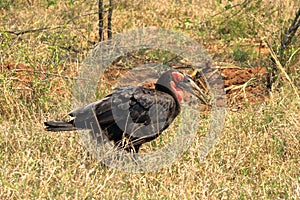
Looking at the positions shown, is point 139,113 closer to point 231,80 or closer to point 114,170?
point 114,170

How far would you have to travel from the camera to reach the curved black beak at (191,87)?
18.2ft

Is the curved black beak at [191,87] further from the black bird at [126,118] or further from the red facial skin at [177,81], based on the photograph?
the black bird at [126,118]

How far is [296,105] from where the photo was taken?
18.7ft

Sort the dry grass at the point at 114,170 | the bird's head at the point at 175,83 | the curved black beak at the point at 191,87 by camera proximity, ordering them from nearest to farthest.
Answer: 1. the dry grass at the point at 114,170
2. the bird's head at the point at 175,83
3. the curved black beak at the point at 191,87

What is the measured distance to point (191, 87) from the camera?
5805 mm

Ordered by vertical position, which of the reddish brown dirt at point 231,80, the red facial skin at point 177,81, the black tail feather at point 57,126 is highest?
the red facial skin at point 177,81

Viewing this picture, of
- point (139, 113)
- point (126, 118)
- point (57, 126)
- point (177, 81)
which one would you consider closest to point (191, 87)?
point (177, 81)

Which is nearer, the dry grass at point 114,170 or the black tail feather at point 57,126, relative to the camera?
the dry grass at point 114,170

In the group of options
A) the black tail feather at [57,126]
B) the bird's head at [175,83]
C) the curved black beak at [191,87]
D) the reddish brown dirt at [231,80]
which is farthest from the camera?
the reddish brown dirt at [231,80]

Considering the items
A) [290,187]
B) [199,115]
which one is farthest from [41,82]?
[290,187]

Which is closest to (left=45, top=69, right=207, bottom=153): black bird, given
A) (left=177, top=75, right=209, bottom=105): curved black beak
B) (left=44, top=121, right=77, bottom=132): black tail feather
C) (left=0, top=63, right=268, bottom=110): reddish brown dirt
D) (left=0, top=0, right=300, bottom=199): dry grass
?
(left=44, top=121, right=77, bottom=132): black tail feather

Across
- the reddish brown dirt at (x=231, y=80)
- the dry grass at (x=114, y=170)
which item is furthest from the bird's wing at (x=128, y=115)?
the reddish brown dirt at (x=231, y=80)

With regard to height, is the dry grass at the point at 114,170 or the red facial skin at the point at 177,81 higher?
the red facial skin at the point at 177,81

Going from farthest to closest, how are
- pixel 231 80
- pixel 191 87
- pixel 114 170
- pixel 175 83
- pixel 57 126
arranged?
pixel 231 80
pixel 191 87
pixel 175 83
pixel 57 126
pixel 114 170
